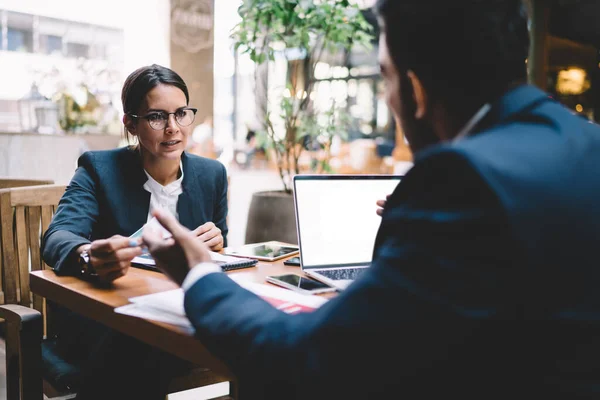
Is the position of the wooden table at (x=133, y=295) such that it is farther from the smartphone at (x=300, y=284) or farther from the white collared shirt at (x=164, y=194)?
the white collared shirt at (x=164, y=194)

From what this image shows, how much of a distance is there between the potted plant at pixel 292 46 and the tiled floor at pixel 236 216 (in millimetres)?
974

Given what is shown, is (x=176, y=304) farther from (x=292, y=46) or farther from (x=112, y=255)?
(x=292, y=46)

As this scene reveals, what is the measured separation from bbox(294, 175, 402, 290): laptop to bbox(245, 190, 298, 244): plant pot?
157 cm

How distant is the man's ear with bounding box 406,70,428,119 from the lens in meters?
0.71

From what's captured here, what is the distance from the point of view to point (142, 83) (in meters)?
1.74

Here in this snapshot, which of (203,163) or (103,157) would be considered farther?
(203,163)

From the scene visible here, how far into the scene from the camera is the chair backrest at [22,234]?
1652 mm

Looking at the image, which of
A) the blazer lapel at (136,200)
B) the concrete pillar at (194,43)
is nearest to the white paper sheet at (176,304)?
the blazer lapel at (136,200)

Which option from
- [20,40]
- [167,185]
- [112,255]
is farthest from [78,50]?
[112,255]

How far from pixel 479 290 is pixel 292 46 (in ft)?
9.24

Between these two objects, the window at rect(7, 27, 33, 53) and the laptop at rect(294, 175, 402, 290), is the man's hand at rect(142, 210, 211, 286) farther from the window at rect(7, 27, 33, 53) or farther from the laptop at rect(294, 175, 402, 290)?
the window at rect(7, 27, 33, 53)

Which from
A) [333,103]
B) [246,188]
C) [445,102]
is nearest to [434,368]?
[445,102]

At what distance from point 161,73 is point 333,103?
1841mm

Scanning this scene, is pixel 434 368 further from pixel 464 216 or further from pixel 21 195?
pixel 21 195
